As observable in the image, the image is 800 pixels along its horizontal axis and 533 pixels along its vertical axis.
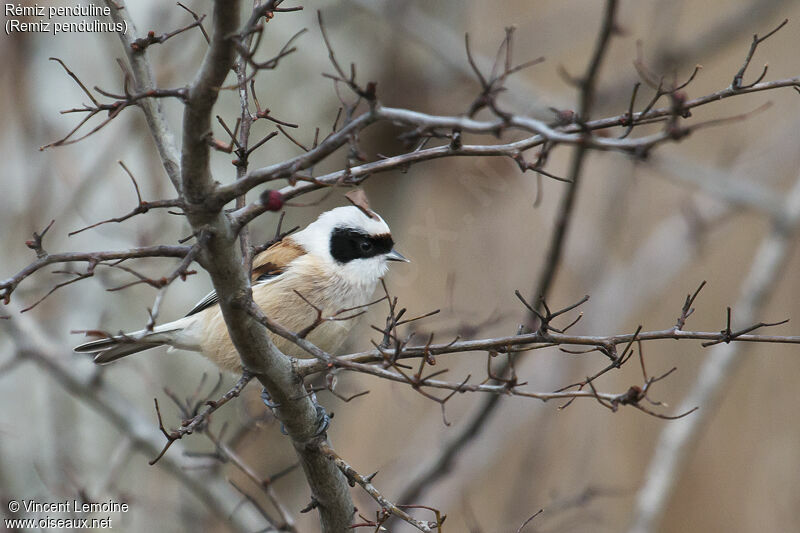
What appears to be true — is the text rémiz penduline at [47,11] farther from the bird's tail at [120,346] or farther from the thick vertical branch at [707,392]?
the thick vertical branch at [707,392]

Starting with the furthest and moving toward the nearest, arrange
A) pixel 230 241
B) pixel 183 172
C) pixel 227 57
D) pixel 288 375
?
pixel 288 375, pixel 230 241, pixel 183 172, pixel 227 57

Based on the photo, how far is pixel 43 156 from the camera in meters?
5.20

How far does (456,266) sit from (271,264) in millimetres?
3621

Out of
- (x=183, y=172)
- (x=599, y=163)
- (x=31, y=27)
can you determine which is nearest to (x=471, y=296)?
(x=599, y=163)

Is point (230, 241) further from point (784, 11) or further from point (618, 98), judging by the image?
point (784, 11)

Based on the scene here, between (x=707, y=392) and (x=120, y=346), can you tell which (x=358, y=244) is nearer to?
(x=120, y=346)

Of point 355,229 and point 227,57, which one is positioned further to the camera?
point 355,229

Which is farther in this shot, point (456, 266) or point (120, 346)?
point (456, 266)

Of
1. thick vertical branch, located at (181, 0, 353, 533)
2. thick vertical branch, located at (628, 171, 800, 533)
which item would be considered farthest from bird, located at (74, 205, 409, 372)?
thick vertical branch, located at (628, 171, 800, 533)

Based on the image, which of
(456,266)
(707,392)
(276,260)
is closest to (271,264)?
(276,260)

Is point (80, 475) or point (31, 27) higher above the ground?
point (31, 27)

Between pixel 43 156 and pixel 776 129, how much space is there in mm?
6029

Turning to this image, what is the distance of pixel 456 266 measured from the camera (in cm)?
714

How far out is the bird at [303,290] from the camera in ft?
10.9
